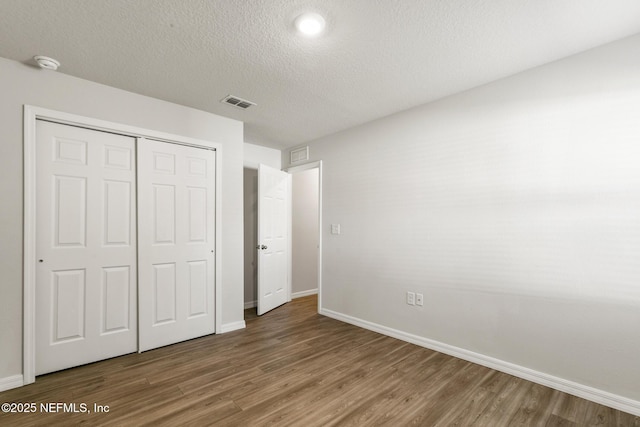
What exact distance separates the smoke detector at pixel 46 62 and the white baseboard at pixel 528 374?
3877 millimetres

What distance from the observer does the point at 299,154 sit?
453 centimetres

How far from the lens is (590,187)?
2.14 metres

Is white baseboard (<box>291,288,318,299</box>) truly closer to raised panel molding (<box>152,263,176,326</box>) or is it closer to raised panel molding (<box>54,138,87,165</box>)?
raised panel molding (<box>152,263,176,326</box>)

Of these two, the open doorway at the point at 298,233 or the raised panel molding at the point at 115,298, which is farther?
the open doorway at the point at 298,233

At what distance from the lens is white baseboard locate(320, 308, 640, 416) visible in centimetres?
199

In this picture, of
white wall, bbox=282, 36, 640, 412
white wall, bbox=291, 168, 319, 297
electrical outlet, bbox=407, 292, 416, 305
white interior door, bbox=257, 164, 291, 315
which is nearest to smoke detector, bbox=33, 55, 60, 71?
white interior door, bbox=257, 164, 291, 315

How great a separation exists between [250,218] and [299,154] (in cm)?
125

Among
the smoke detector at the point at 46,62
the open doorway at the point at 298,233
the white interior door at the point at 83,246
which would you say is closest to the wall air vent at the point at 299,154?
the open doorway at the point at 298,233

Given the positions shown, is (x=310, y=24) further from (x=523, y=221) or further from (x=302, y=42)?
(x=523, y=221)

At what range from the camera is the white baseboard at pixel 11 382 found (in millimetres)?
2166

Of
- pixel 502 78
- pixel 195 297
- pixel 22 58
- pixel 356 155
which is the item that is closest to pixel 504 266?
pixel 502 78

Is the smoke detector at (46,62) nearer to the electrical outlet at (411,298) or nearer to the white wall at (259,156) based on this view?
the white wall at (259,156)

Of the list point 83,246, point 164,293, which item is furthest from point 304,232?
point 83,246

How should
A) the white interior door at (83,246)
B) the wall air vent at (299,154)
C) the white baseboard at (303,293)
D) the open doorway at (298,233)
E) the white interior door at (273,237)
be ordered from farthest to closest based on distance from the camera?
the white baseboard at (303,293)
the open doorway at (298,233)
the wall air vent at (299,154)
the white interior door at (273,237)
the white interior door at (83,246)
